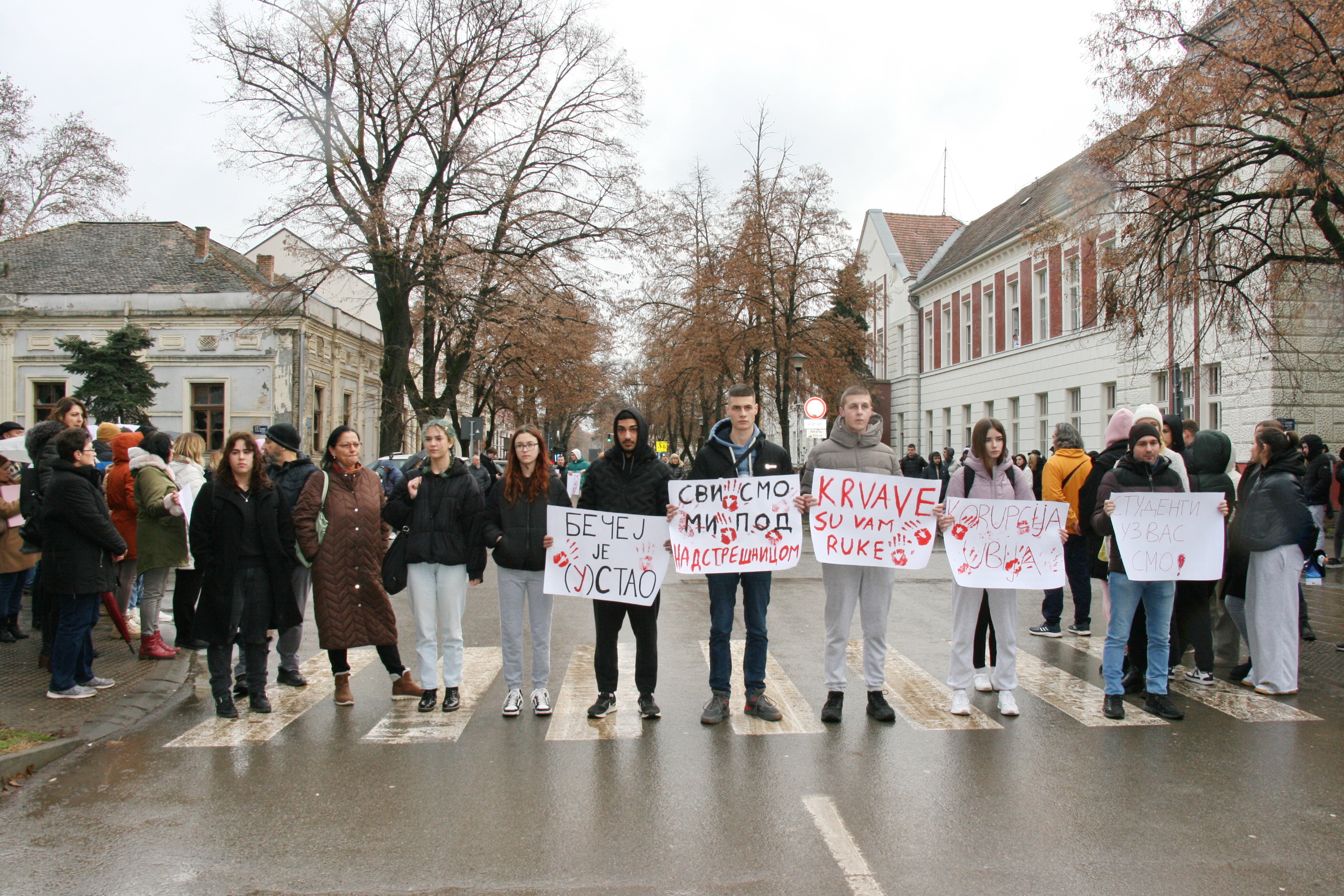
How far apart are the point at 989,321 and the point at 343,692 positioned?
35.4 m

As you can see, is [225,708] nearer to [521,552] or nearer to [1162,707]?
[521,552]

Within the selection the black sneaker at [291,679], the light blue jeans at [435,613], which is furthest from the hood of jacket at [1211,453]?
the black sneaker at [291,679]

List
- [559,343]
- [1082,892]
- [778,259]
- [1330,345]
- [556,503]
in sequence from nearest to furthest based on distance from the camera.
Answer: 1. [1082,892]
2. [556,503]
3. [1330,345]
4. [778,259]
5. [559,343]

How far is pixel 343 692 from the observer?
23.0 feet

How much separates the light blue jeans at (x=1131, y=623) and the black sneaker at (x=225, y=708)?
582 centimetres

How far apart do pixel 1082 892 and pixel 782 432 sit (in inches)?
1056

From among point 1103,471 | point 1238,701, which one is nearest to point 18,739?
point 1238,701

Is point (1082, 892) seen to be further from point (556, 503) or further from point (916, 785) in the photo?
point (556, 503)

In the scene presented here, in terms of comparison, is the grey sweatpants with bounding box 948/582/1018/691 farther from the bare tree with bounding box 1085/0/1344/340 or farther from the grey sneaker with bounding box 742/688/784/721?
the bare tree with bounding box 1085/0/1344/340

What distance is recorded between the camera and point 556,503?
22.3 feet

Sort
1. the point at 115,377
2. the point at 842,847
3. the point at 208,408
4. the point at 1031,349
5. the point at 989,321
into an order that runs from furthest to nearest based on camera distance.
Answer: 1. the point at 208,408
2. the point at 989,321
3. the point at 1031,349
4. the point at 115,377
5. the point at 842,847

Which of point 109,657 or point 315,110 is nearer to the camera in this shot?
point 109,657

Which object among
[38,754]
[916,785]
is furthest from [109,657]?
[916,785]

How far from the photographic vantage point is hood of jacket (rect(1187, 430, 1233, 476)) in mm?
7777
